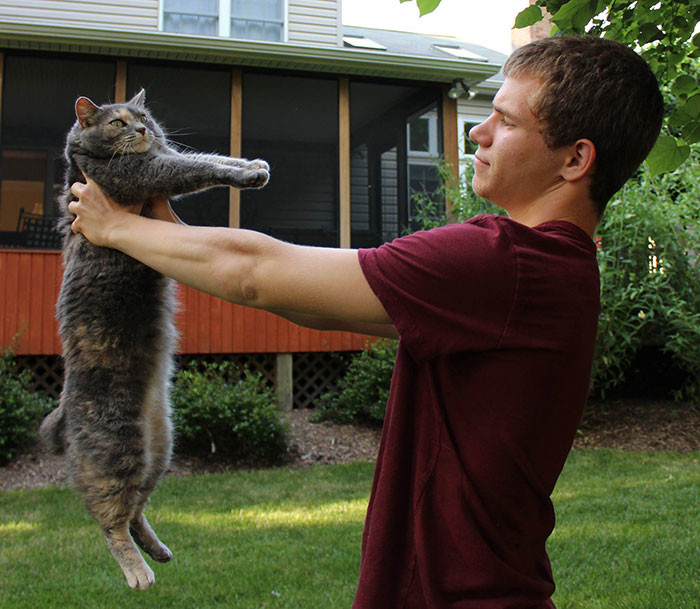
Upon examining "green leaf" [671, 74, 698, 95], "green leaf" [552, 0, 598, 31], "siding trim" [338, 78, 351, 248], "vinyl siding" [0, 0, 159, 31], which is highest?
"vinyl siding" [0, 0, 159, 31]

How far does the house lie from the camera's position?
29.5 feet

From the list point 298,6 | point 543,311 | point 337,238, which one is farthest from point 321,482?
point 298,6

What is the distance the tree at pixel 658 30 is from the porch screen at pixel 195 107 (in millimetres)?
7254

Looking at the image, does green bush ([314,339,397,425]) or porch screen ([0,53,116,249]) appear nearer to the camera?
green bush ([314,339,397,425])

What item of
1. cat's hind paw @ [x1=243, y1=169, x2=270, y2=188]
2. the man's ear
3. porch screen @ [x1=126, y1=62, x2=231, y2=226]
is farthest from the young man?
porch screen @ [x1=126, y1=62, x2=231, y2=226]

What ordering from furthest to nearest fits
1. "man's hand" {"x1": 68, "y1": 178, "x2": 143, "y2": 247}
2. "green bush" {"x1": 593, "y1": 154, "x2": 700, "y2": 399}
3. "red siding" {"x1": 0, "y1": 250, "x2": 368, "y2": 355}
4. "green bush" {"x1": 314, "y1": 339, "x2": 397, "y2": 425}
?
1. "red siding" {"x1": 0, "y1": 250, "x2": 368, "y2": 355}
2. "green bush" {"x1": 314, "y1": 339, "x2": 397, "y2": 425}
3. "green bush" {"x1": 593, "y1": 154, "x2": 700, "y2": 399}
4. "man's hand" {"x1": 68, "y1": 178, "x2": 143, "y2": 247}

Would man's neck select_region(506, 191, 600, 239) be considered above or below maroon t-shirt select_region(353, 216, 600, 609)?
above

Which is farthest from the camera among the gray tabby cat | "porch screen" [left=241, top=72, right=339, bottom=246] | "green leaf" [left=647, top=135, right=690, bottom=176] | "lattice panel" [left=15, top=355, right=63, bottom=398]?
"porch screen" [left=241, top=72, right=339, bottom=246]

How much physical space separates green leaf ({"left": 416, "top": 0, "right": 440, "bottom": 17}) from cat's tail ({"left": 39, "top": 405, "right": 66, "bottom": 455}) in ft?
5.75

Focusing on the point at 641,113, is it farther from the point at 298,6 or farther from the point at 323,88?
the point at 298,6

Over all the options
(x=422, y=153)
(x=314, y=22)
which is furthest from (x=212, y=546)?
(x=422, y=153)

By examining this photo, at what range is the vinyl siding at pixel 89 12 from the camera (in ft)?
33.7

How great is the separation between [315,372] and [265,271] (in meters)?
8.41

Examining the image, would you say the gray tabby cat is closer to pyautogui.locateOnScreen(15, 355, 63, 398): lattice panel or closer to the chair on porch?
pyautogui.locateOnScreen(15, 355, 63, 398): lattice panel
